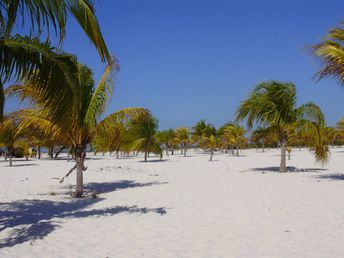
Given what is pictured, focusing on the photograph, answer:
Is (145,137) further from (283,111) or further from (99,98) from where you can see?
(99,98)

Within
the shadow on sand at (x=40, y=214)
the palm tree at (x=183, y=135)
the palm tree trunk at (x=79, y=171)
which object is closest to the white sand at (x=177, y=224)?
the shadow on sand at (x=40, y=214)

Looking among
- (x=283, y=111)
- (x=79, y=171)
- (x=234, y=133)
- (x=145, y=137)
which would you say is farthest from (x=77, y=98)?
(x=234, y=133)

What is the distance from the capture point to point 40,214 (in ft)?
25.8

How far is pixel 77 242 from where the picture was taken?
562cm

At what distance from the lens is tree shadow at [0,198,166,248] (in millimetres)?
6062

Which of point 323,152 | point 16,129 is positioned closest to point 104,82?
point 16,129

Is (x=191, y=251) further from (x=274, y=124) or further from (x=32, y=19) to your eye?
(x=274, y=124)

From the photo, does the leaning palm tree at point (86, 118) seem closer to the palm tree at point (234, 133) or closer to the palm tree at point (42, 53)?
the palm tree at point (42, 53)

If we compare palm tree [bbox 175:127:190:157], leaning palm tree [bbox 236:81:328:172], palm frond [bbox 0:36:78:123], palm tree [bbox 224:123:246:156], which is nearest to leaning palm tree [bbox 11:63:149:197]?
palm frond [bbox 0:36:78:123]

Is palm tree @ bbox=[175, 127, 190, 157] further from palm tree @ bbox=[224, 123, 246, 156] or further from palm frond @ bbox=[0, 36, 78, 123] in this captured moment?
palm frond @ bbox=[0, 36, 78, 123]

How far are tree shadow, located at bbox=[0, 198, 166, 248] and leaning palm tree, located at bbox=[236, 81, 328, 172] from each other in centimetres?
956

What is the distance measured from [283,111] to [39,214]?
1246cm

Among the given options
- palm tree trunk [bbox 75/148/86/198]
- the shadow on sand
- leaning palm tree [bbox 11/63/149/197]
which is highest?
leaning palm tree [bbox 11/63/149/197]

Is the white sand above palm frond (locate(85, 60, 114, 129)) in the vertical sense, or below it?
below
